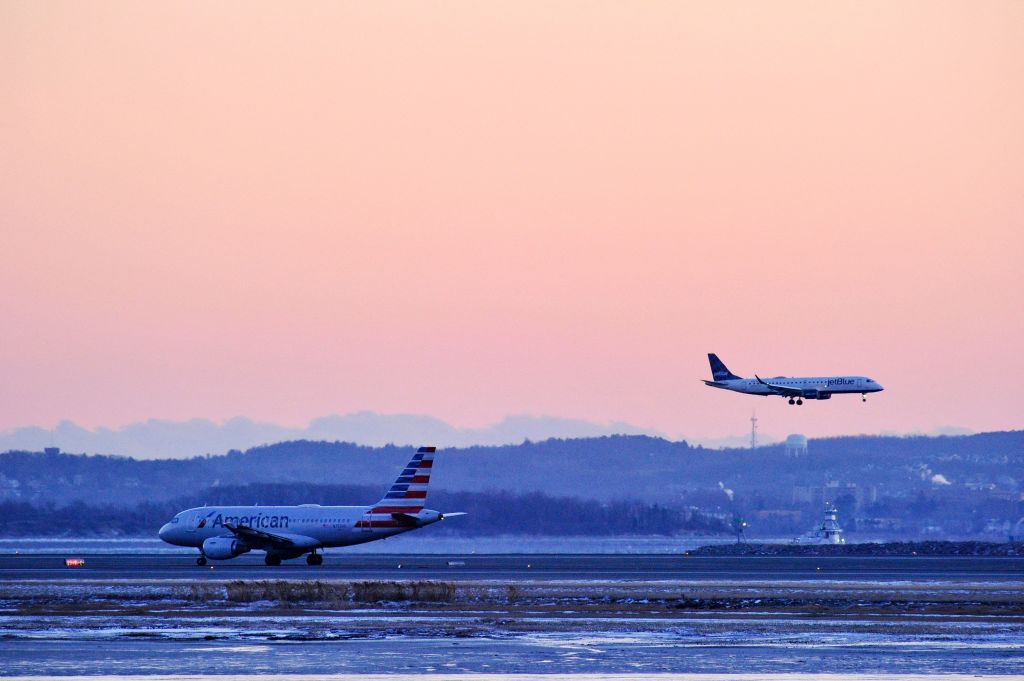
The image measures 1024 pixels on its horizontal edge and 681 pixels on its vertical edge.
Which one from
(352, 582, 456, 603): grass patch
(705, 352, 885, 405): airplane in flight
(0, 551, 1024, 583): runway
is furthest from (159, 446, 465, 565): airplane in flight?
(705, 352, 885, 405): airplane in flight

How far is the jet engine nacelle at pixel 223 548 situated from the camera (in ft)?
244

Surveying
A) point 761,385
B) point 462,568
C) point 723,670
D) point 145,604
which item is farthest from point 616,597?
point 761,385

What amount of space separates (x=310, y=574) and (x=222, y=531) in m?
19.3

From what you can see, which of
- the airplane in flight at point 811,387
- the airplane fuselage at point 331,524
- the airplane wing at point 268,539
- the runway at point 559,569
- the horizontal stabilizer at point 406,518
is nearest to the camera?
the runway at point 559,569

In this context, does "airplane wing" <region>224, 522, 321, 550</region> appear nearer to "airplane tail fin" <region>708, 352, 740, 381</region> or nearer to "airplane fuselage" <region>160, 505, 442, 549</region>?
"airplane fuselage" <region>160, 505, 442, 549</region>

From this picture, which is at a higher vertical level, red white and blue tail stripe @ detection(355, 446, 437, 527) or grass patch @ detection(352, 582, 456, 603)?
red white and blue tail stripe @ detection(355, 446, 437, 527)

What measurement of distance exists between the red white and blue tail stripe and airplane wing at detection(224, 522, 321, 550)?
2873mm

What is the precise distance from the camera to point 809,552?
97.3 meters

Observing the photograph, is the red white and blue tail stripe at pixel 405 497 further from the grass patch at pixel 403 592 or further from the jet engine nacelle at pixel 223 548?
the grass patch at pixel 403 592

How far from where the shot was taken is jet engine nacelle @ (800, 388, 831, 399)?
12688 centimetres

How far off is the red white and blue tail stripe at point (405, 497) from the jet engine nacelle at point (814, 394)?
196 ft

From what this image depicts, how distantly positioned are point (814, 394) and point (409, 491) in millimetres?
60821

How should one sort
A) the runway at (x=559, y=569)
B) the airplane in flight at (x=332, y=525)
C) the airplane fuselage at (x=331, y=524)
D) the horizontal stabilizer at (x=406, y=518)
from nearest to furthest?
the runway at (x=559, y=569) → the airplane in flight at (x=332, y=525) → the horizontal stabilizer at (x=406, y=518) → the airplane fuselage at (x=331, y=524)

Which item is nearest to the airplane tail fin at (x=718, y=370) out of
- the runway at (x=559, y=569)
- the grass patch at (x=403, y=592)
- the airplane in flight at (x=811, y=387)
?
the airplane in flight at (x=811, y=387)
